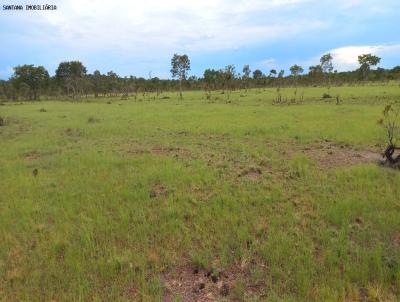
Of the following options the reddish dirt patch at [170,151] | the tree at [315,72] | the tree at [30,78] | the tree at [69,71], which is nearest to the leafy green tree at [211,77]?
the tree at [315,72]

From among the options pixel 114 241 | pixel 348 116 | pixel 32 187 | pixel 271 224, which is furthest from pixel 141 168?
pixel 348 116

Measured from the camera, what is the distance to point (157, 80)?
252ft

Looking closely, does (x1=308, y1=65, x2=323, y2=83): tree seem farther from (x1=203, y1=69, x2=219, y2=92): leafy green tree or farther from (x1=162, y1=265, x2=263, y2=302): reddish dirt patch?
(x1=162, y1=265, x2=263, y2=302): reddish dirt patch

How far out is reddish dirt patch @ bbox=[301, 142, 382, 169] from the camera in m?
8.80

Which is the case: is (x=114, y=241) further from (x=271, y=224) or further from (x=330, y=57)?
(x=330, y=57)

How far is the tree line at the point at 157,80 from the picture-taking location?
61.9 meters

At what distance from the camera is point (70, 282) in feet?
14.3

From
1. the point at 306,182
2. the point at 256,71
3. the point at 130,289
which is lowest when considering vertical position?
the point at 130,289

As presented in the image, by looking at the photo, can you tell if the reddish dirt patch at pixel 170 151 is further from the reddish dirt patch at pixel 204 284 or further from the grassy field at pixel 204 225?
the reddish dirt patch at pixel 204 284

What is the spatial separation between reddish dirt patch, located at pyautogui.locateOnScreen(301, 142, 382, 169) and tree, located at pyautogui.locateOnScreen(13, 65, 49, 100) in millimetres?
71151

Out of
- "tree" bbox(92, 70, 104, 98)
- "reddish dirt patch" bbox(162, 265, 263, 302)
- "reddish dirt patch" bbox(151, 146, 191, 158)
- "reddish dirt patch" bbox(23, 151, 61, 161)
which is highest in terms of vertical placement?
"tree" bbox(92, 70, 104, 98)

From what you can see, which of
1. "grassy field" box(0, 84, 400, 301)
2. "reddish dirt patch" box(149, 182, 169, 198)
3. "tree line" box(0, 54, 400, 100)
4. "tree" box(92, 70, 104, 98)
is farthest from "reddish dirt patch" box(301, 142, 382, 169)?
"tree" box(92, 70, 104, 98)

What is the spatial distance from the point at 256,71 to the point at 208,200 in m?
78.2

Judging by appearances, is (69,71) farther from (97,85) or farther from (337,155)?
(337,155)
